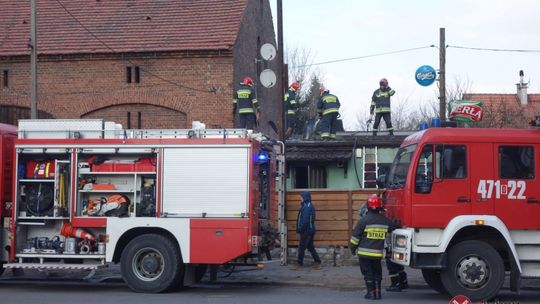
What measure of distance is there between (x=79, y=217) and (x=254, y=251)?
312cm

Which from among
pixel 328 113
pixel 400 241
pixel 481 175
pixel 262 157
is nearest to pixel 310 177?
pixel 328 113

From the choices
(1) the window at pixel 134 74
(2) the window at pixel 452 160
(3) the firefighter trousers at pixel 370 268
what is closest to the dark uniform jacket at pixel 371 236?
(3) the firefighter trousers at pixel 370 268

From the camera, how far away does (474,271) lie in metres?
11.3

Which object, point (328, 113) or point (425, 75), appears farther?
point (425, 75)

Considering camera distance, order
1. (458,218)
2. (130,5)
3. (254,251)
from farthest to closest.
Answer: (130,5), (254,251), (458,218)

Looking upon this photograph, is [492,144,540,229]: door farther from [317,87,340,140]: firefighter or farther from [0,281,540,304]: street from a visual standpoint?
[317,87,340,140]: firefighter

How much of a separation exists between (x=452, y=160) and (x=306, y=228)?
16.3 ft

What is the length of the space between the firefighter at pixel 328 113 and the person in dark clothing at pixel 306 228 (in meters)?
5.31

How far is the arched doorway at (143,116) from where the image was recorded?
22.9 meters

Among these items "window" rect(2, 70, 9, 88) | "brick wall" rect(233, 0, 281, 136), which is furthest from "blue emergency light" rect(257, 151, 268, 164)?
"window" rect(2, 70, 9, 88)

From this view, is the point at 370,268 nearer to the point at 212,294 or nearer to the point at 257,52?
the point at 212,294

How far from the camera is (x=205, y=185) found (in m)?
12.4

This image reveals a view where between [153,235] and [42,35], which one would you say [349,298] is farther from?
[42,35]

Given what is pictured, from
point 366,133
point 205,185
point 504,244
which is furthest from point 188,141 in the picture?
point 366,133
